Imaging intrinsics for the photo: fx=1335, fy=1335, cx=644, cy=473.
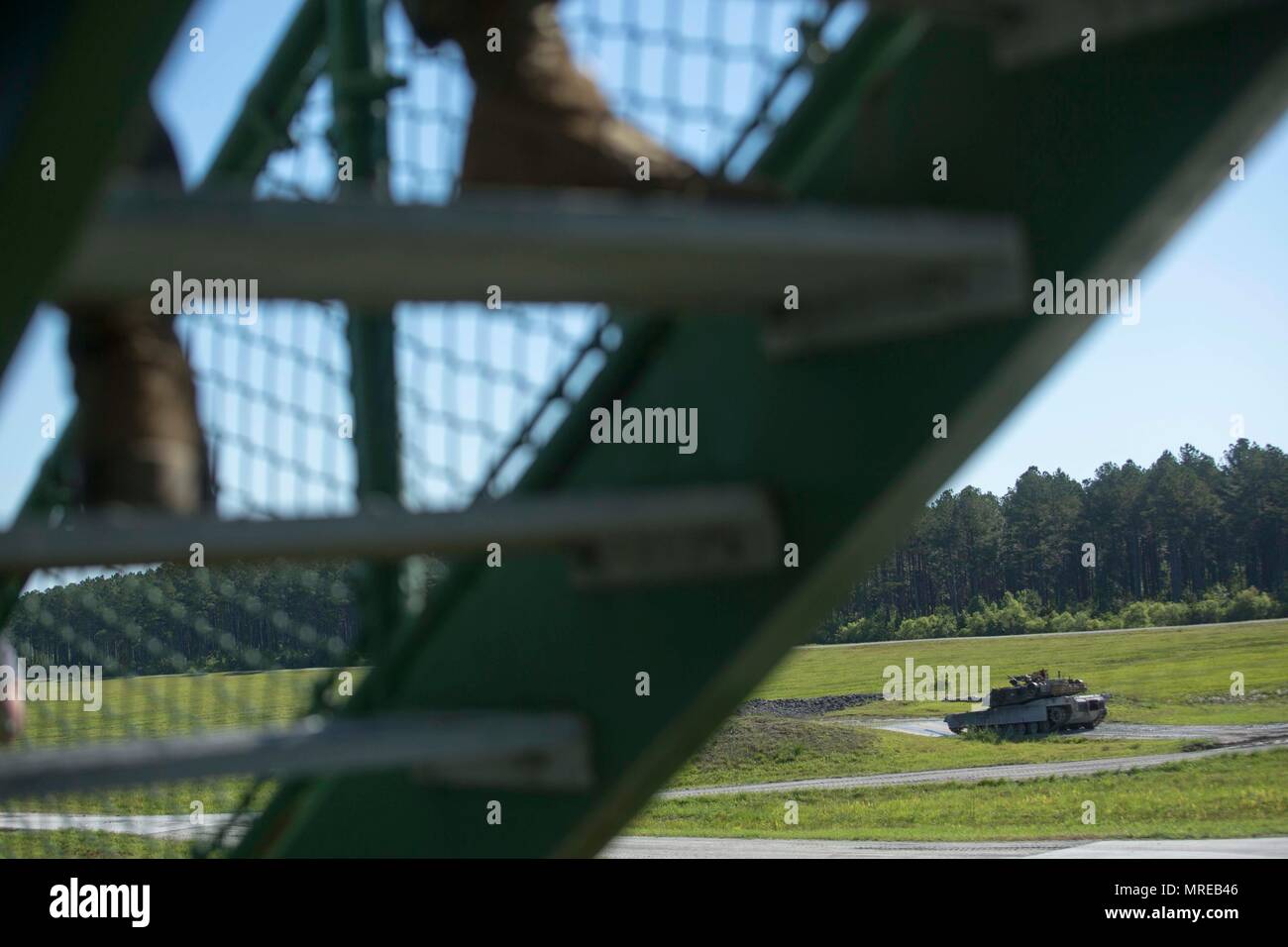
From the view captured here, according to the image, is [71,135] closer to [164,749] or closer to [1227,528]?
[164,749]

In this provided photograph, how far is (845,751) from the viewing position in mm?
27484

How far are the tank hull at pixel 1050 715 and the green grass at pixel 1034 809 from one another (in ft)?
11.4

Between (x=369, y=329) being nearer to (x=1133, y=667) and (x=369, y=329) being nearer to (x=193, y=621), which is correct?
(x=193, y=621)

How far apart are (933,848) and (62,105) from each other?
740 inches

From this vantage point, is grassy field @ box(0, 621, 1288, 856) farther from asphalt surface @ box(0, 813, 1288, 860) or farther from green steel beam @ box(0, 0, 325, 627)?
green steel beam @ box(0, 0, 325, 627)

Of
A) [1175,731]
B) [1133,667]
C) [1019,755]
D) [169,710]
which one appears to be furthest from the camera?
[1133,667]

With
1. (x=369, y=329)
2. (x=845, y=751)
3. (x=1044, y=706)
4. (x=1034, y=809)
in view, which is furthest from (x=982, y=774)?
(x=369, y=329)

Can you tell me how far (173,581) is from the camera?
2.36 m

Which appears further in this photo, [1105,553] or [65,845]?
[1105,553]

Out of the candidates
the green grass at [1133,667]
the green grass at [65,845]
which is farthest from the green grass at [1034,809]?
the green grass at [65,845]

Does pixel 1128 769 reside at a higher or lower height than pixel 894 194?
lower

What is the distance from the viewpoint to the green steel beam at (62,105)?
64 cm

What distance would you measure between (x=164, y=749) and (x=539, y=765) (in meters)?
0.47

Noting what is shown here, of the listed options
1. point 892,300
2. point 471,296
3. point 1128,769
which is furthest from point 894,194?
point 1128,769
